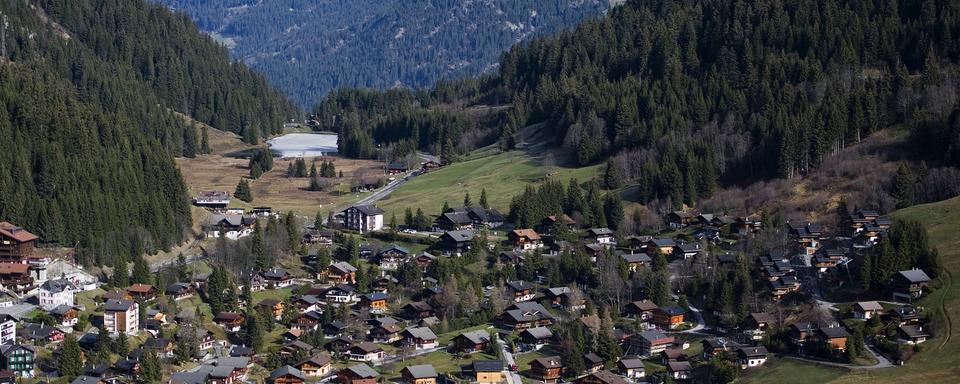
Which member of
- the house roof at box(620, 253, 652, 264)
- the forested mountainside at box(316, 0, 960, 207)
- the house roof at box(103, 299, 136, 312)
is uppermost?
the forested mountainside at box(316, 0, 960, 207)

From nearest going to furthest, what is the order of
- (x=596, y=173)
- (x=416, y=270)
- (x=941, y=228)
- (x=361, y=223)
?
(x=941, y=228)
(x=416, y=270)
(x=361, y=223)
(x=596, y=173)

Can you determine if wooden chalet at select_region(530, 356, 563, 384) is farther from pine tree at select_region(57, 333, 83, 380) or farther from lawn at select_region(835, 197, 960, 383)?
pine tree at select_region(57, 333, 83, 380)

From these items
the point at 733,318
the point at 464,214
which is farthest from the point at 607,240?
the point at 733,318

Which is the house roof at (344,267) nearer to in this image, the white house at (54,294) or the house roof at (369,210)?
the house roof at (369,210)

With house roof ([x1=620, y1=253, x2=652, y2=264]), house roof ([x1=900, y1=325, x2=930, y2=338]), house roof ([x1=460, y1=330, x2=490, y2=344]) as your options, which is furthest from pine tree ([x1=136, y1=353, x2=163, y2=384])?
house roof ([x1=900, y1=325, x2=930, y2=338])

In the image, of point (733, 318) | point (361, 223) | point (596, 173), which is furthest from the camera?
point (596, 173)

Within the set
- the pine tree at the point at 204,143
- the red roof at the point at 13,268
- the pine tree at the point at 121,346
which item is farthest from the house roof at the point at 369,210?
the pine tree at the point at 204,143

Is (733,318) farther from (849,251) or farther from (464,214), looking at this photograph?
(464,214)
